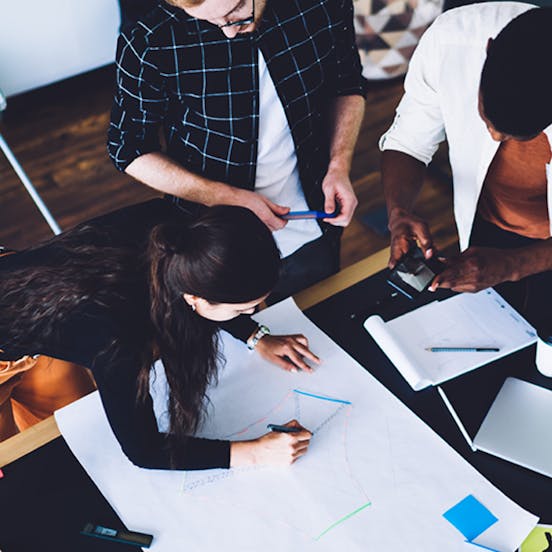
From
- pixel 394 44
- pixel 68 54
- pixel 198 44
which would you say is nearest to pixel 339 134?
pixel 198 44

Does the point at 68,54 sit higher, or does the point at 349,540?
the point at 68,54

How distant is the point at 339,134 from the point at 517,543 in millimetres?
976

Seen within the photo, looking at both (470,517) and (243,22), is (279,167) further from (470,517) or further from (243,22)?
(470,517)

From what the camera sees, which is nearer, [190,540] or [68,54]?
[190,540]

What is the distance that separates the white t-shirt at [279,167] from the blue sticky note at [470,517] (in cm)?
79

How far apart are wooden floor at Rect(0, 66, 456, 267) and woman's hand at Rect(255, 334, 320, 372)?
1.33 metres

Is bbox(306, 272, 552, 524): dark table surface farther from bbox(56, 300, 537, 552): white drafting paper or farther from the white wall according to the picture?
the white wall

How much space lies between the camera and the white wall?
3.17 meters

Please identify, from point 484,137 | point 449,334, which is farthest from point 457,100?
point 449,334

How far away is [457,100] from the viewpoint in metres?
1.35

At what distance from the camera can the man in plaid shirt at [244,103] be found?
47.4 inches

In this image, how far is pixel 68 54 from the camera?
3.43 m

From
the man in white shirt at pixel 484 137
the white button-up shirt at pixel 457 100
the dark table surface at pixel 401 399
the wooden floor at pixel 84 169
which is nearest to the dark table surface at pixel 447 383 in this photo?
the dark table surface at pixel 401 399

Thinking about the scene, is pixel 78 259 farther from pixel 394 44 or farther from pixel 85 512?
pixel 394 44
